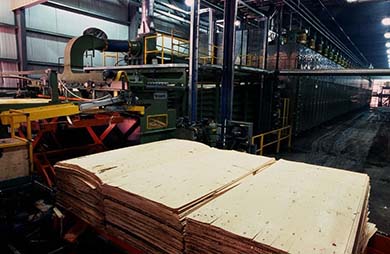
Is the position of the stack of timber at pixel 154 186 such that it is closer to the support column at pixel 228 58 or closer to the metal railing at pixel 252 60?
the support column at pixel 228 58

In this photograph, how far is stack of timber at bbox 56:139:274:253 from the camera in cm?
144

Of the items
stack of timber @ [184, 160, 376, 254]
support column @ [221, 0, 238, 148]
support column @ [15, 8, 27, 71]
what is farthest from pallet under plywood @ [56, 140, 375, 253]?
support column @ [15, 8, 27, 71]

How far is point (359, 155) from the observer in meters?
9.29

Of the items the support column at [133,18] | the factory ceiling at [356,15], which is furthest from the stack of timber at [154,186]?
the support column at [133,18]

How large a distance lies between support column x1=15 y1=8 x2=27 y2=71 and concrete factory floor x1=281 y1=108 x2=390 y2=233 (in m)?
11.0

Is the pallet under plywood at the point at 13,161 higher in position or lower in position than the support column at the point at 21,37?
lower

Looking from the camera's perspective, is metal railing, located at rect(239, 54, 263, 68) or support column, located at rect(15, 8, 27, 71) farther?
metal railing, located at rect(239, 54, 263, 68)

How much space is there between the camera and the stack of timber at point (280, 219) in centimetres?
115

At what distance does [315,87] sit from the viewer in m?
13.0

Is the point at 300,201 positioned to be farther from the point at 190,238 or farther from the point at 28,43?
the point at 28,43

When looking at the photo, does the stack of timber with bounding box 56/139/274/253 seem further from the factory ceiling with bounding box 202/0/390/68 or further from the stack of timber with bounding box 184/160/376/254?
the factory ceiling with bounding box 202/0/390/68

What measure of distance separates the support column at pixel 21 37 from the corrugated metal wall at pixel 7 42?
18cm

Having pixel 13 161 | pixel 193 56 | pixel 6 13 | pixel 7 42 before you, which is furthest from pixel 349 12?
pixel 13 161

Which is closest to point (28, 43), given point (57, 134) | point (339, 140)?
point (57, 134)
